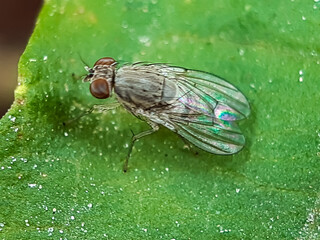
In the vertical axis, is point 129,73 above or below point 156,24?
below

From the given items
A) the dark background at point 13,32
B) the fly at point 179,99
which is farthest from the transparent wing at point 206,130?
the dark background at point 13,32

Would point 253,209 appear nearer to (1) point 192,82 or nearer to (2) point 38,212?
(1) point 192,82

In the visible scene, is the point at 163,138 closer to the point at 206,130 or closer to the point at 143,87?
the point at 206,130

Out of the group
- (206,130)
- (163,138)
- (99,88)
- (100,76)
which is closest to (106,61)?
(100,76)

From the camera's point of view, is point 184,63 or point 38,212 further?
point 184,63

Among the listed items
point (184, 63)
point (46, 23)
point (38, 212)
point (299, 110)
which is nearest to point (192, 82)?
point (184, 63)

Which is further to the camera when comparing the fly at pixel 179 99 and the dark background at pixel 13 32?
the dark background at pixel 13 32

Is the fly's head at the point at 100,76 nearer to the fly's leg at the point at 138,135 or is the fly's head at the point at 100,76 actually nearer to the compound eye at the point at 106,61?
the compound eye at the point at 106,61

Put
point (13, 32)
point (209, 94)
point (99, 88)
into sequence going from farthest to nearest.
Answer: point (13, 32) < point (209, 94) < point (99, 88)
